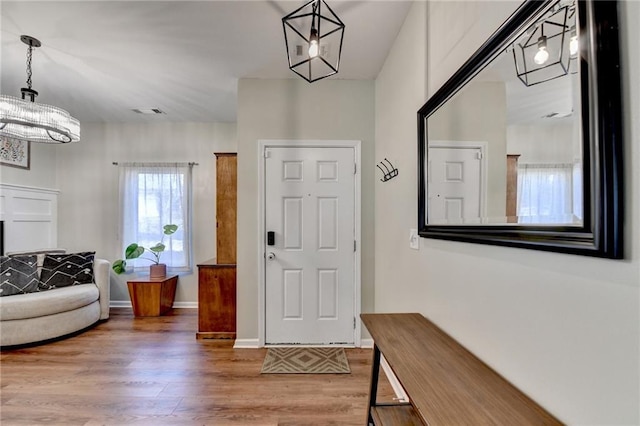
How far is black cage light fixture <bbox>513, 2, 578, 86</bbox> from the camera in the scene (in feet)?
2.45

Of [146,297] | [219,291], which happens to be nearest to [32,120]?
[219,291]

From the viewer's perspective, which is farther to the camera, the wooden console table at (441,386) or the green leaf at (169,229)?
the green leaf at (169,229)

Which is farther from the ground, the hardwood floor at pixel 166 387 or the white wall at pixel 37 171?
the white wall at pixel 37 171

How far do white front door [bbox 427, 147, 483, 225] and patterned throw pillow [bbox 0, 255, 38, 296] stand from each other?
4.12m

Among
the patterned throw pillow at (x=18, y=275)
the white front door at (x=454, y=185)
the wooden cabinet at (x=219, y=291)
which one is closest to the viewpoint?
the white front door at (x=454, y=185)

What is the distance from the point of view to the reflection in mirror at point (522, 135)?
2.45 feet

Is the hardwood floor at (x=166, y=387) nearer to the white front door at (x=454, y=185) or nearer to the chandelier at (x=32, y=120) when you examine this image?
the white front door at (x=454, y=185)

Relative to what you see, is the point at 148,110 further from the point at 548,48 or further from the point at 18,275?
the point at 548,48

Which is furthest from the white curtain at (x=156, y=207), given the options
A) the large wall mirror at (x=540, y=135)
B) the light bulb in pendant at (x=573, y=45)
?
→ the light bulb in pendant at (x=573, y=45)

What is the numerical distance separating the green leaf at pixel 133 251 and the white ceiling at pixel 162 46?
73.1 inches

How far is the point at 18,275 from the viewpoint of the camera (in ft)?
10.3

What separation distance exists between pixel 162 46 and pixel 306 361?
2.91 meters

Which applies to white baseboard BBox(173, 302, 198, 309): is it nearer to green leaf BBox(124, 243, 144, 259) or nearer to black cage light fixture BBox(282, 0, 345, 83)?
green leaf BBox(124, 243, 144, 259)

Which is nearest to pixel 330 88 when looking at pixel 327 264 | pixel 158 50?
pixel 158 50
